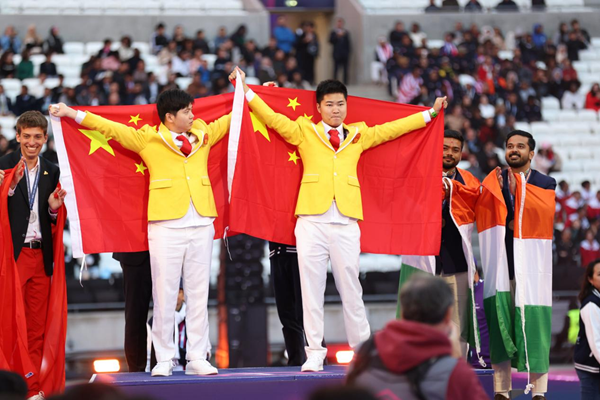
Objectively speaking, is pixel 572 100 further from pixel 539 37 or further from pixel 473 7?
pixel 473 7

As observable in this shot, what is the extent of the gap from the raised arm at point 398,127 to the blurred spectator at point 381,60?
39.5 feet

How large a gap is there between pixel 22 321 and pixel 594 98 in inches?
592

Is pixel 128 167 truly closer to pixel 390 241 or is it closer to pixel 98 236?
pixel 98 236

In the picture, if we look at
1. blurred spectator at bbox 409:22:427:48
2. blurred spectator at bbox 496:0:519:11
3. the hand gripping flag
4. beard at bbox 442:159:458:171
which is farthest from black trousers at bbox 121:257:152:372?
blurred spectator at bbox 496:0:519:11

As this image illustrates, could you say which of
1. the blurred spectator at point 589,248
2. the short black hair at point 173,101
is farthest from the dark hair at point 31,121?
the blurred spectator at point 589,248

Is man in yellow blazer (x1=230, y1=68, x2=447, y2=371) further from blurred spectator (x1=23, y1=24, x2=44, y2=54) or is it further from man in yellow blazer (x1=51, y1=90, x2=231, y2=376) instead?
blurred spectator (x1=23, y1=24, x2=44, y2=54)

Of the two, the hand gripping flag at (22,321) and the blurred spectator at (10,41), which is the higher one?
the blurred spectator at (10,41)

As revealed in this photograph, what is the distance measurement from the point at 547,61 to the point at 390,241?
13.6m

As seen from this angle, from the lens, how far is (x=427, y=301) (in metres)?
3.68

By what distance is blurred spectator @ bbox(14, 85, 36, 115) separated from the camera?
1591cm

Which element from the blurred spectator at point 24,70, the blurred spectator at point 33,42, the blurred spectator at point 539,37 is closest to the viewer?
the blurred spectator at point 24,70

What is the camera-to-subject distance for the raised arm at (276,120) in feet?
22.5

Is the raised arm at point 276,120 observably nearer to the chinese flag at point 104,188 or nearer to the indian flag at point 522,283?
the chinese flag at point 104,188

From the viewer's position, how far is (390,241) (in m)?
7.36
